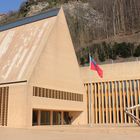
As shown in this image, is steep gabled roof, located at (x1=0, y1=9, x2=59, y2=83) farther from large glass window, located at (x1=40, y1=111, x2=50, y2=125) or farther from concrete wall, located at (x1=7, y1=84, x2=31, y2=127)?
large glass window, located at (x1=40, y1=111, x2=50, y2=125)

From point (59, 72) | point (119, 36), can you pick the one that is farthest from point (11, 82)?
point (119, 36)

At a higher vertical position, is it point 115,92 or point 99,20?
point 99,20

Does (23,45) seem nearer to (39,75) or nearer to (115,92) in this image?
(39,75)

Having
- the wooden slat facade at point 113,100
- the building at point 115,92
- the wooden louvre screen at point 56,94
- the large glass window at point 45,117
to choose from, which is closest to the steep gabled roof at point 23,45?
the wooden louvre screen at point 56,94

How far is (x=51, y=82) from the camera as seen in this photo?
29.1 m

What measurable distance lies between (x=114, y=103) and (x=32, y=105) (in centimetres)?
1290

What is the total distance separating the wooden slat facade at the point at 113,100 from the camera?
109 ft

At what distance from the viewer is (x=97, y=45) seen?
6150cm

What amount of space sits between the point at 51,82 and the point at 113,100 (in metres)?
9.72

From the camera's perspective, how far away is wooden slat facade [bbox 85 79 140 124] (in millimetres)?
33281

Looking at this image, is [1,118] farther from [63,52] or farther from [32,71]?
[63,52]

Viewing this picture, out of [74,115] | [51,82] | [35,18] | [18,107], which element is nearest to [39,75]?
[51,82]

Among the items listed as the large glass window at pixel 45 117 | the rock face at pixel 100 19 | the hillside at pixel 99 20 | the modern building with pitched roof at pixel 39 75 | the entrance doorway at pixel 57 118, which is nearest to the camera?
the modern building with pitched roof at pixel 39 75

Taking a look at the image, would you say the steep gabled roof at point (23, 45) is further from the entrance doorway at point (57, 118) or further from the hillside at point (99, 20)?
the hillside at point (99, 20)
